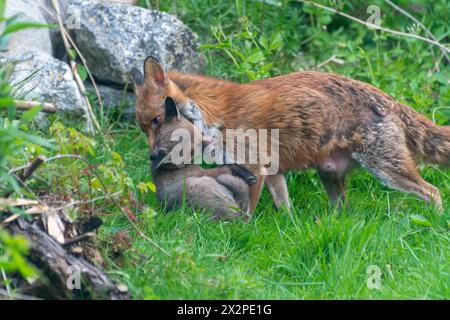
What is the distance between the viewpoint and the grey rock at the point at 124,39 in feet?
31.5

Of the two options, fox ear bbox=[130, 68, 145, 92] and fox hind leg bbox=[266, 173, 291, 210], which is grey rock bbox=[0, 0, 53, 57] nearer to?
fox ear bbox=[130, 68, 145, 92]

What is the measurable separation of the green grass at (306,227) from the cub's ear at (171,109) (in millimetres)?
869

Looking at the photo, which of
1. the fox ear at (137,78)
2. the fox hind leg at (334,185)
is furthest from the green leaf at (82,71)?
the fox hind leg at (334,185)

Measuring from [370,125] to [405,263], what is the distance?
5.80ft

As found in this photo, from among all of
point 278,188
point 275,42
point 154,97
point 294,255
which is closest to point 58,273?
point 294,255

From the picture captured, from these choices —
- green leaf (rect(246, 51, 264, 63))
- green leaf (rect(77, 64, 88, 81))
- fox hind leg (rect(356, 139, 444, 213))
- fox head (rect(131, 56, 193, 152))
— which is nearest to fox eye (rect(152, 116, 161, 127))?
fox head (rect(131, 56, 193, 152))

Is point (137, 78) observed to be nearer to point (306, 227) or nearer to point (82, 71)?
point (82, 71)

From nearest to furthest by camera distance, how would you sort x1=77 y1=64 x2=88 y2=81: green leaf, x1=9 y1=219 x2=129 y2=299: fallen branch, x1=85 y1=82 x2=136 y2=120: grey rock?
x1=9 y1=219 x2=129 y2=299: fallen branch < x1=77 y1=64 x2=88 y2=81: green leaf < x1=85 y1=82 x2=136 y2=120: grey rock

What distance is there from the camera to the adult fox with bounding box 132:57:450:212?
7820 millimetres

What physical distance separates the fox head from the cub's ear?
6 cm

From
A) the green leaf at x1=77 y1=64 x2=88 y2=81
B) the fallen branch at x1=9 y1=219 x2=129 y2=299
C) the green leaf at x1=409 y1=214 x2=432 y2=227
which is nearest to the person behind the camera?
the fallen branch at x1=9 y1=219 x2=129 y2=299

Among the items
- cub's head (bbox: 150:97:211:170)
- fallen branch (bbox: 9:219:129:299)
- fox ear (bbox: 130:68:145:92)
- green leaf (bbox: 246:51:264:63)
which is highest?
green leaf (bbox: 246:51:264:63)

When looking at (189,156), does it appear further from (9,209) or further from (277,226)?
(9,209)

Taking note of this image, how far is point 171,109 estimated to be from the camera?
310 inches
